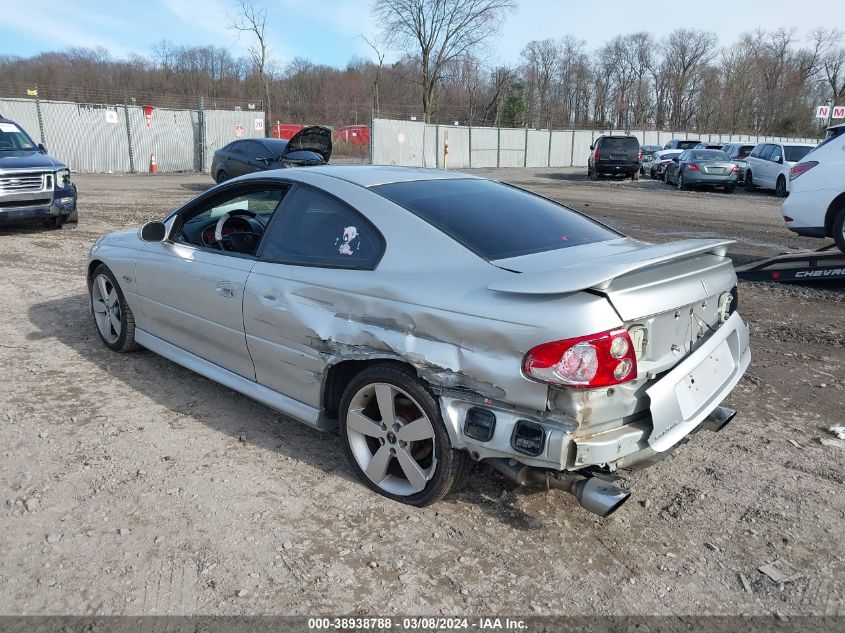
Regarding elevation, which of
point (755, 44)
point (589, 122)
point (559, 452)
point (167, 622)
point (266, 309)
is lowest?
point (167, 622)

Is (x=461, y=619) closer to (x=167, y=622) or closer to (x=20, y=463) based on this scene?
(x=167, y=622)

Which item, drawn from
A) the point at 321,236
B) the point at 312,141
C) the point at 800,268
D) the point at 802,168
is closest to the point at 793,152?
the point at 802,168

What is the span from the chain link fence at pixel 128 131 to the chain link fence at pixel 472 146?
595cm

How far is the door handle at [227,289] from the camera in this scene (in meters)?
3.87

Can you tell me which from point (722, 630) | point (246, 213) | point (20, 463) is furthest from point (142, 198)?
point (722, 630)

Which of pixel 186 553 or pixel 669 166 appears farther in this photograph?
pixel 669 166

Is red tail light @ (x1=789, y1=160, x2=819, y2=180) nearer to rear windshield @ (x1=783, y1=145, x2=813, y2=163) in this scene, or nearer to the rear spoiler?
the rear spoiler

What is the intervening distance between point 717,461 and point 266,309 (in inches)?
100

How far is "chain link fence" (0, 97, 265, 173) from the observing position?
977 inches

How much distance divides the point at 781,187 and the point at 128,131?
2351 cm

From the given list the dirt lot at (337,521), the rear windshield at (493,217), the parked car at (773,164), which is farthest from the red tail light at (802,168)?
the parked car at (773,164)

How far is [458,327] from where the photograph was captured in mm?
2844

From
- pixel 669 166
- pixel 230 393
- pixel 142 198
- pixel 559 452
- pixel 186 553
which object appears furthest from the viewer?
pixel 669 166

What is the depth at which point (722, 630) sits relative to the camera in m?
2.45
